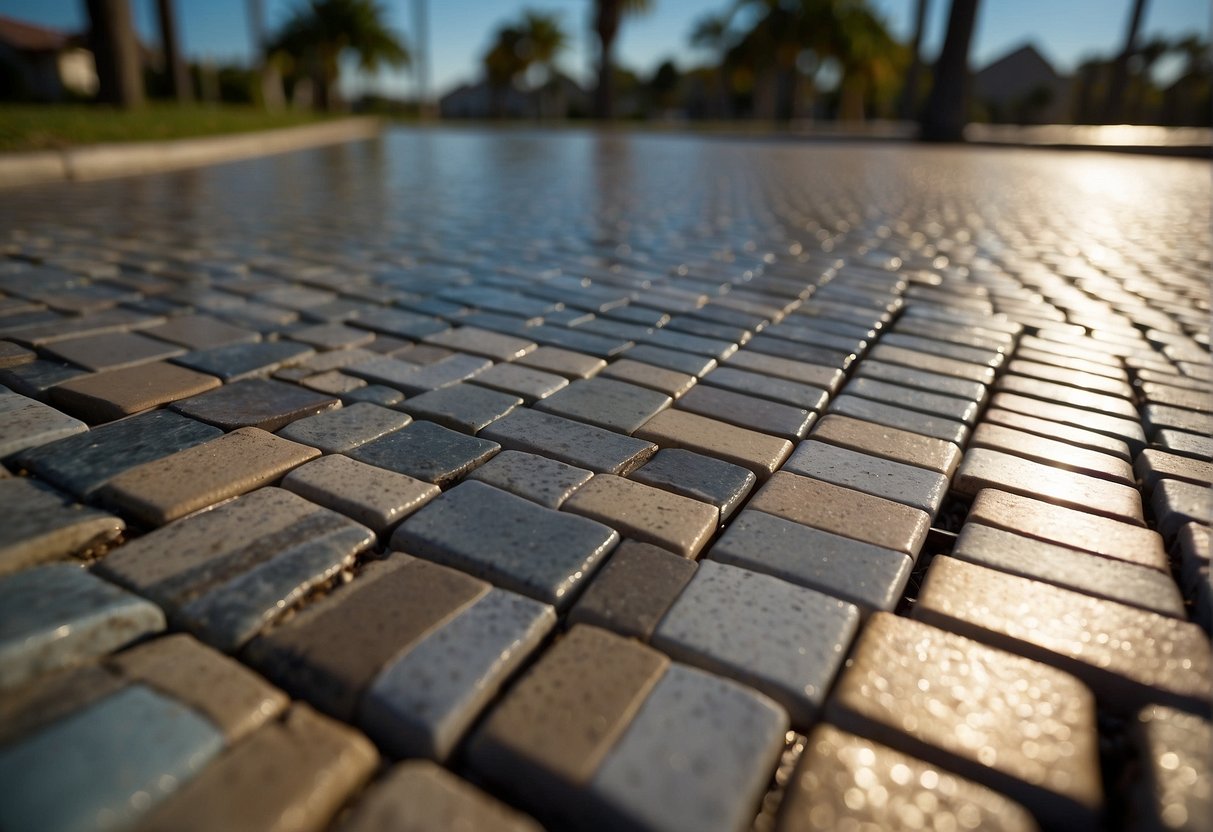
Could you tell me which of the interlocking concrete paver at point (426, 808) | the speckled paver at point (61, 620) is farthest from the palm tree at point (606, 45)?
the interlocking concrete paver at point (426, 808)

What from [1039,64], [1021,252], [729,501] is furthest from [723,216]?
[1039,64]

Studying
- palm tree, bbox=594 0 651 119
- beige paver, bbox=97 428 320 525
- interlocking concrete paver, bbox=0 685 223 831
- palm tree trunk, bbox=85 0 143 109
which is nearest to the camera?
interlocking concrete paver, bbox=0 685 223 831

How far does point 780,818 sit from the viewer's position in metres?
0.85

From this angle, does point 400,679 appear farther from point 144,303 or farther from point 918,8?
point 918,8

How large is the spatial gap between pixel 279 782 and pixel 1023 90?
2184 inches

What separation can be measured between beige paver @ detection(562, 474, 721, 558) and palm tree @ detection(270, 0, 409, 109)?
124ft

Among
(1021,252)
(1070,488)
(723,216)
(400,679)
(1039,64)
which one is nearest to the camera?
(400,679)

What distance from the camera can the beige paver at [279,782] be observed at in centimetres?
80

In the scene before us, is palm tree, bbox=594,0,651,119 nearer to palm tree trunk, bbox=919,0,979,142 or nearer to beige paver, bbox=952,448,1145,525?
palm tree trunk, bbox=919,0,979,142

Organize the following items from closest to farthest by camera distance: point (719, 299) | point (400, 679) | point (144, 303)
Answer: point (400, 679)
point (144, 303)
point (719, 299)

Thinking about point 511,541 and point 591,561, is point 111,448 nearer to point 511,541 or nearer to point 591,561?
point 511,541

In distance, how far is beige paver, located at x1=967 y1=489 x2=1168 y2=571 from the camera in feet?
4.62

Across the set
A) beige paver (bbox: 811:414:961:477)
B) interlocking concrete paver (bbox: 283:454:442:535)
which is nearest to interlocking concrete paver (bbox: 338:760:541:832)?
interlocking concrete paver (bbox: 283:454:442:535)

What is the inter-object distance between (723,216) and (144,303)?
4.21m
